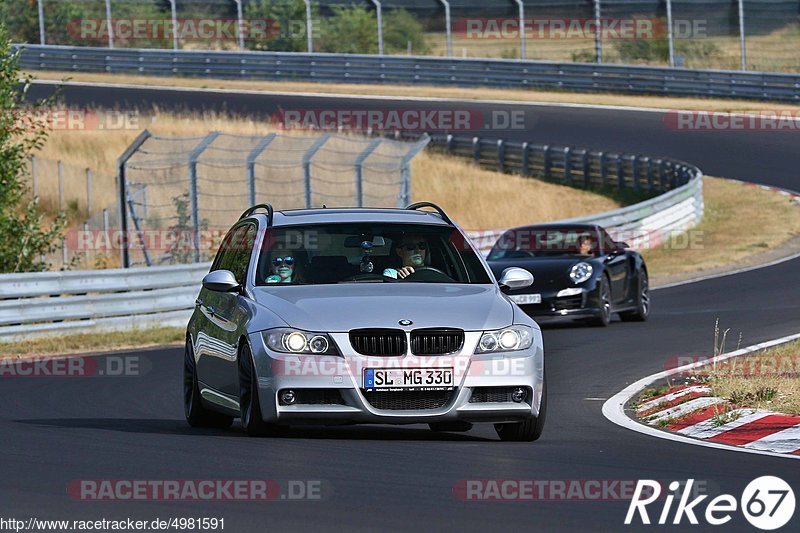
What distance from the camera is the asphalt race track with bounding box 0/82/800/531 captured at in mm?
6906

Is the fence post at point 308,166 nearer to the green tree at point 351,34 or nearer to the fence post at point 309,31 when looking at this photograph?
the fence post at point 309,31

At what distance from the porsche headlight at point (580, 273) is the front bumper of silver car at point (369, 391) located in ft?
31.2

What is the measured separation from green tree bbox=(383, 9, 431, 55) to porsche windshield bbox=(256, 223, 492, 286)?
3917 centimetres

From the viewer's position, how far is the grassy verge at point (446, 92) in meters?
45.9

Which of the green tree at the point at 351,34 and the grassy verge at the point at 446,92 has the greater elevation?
the green tree at the point at 351,34

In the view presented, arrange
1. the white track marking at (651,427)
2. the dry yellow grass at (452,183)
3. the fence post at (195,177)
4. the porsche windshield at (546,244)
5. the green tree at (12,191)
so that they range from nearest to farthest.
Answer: the white track marking at (651,427), the porsche windshield at (546,244), the green tree at (12,191), the fence post at (195,177), the dry yellow grass at (452,183)

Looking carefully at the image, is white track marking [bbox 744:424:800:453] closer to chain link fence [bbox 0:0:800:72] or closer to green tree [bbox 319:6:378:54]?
chain link fence [bbox 0:0:800:72]

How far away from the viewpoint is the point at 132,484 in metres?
7.66

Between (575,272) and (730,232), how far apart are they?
43.2 feet

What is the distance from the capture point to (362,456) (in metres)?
8.68

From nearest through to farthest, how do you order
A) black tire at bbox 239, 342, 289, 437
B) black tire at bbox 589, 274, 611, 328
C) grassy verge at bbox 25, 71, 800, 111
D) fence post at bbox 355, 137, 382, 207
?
black tire at bbox 239, 342, 289, 437
black tire at bbox 589, 274, 611, 328
fence post at bbox 355, 137, 382, 207
grassy verge at bbox 25, 71, 800, 111

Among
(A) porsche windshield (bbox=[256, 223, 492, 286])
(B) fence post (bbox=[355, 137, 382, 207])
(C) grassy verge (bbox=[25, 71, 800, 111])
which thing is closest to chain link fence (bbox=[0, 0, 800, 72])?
(C) grassy verge (bbox=[25, 71, 800, 111])

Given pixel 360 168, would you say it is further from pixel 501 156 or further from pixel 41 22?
pixel 41 22

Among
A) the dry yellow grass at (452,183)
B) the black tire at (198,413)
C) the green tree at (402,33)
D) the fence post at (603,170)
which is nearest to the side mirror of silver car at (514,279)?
the black tire at (198,413)
